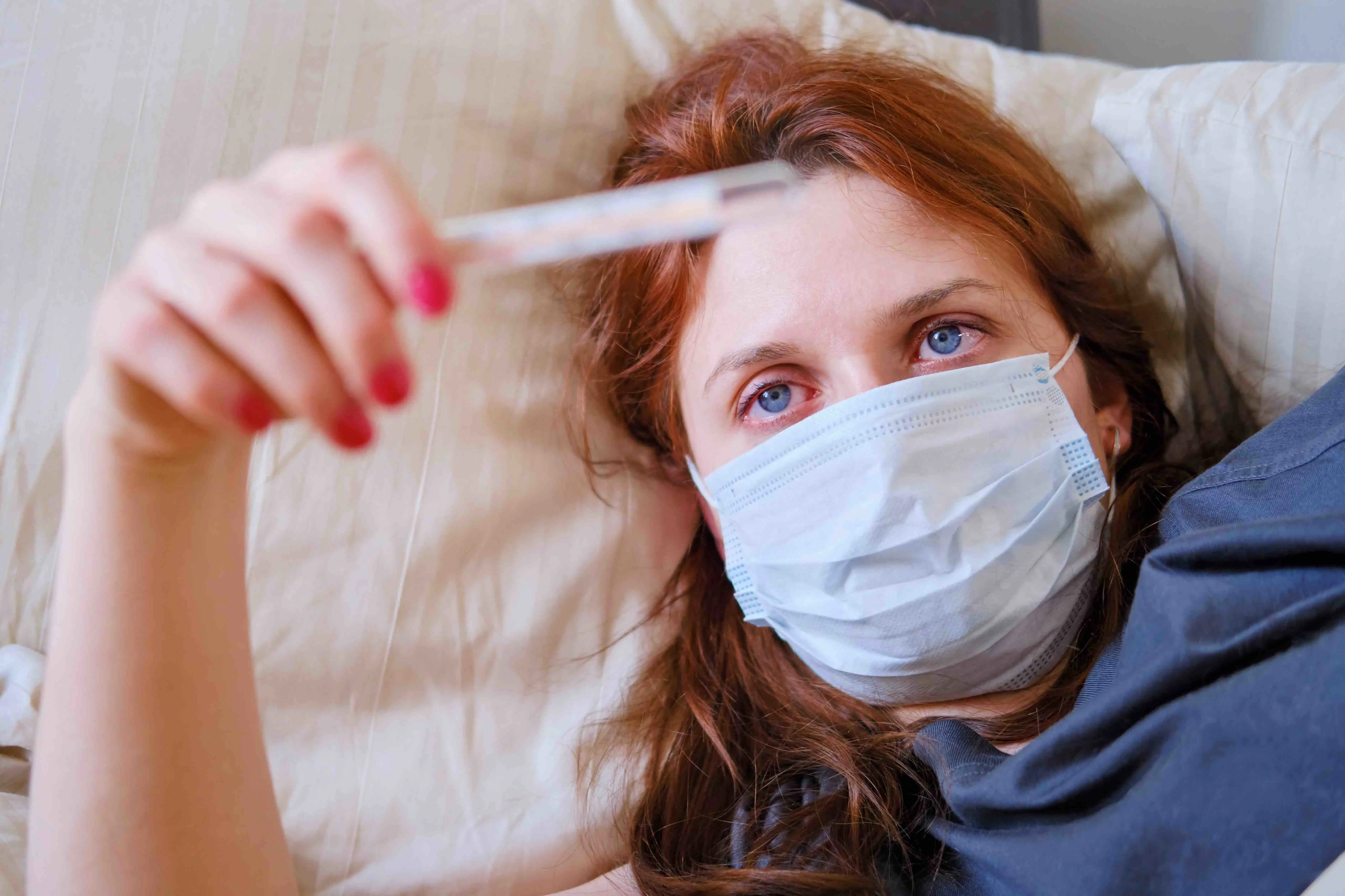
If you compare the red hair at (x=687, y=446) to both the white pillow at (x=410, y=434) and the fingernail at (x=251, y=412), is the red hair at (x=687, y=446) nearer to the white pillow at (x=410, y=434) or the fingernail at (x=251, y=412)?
the white pillow at (x=410, y=434)

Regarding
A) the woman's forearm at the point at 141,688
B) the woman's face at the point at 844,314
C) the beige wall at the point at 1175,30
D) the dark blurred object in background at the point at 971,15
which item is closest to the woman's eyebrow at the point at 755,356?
the woman's face at the point at 844,314

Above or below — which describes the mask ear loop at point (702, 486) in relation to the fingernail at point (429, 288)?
below

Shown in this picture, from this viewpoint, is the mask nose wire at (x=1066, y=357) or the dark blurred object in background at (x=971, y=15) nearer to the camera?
the mask nose wire at (x=1066, y=357)

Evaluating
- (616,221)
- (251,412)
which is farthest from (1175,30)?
(251,412)

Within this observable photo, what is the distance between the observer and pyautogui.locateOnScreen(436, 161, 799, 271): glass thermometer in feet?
1.35

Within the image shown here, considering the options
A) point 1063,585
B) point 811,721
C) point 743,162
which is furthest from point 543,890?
point 743,162

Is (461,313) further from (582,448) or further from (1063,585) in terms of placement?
(1063,585)

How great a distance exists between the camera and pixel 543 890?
3.42 feet

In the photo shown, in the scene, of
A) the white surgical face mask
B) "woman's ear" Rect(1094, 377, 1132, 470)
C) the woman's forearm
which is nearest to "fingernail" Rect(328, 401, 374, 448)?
the woman's forearm

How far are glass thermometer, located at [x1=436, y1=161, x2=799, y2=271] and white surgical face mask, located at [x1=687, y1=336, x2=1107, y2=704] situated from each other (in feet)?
1.63

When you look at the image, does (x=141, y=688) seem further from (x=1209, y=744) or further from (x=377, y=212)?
(x=1209, y=744)

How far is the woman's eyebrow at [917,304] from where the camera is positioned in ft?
3.04

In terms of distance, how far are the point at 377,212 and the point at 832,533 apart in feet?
1.95

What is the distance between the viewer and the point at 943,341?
974 millimetres
